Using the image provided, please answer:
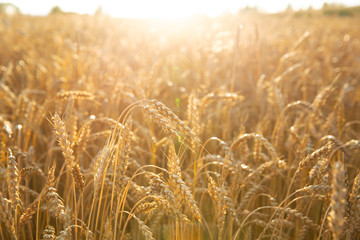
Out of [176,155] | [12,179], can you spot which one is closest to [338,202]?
[176,155]

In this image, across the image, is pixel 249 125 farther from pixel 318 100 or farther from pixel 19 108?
pixel 19 108

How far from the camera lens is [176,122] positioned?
983 millimetres

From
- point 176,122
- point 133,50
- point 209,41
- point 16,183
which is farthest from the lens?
point 133,50

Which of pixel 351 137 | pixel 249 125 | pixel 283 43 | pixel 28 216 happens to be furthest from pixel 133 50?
pixel 28 216

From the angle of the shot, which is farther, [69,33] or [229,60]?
[69,33]

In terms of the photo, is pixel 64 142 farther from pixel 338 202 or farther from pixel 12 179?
pixel 338 202

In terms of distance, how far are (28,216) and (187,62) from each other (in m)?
3.75

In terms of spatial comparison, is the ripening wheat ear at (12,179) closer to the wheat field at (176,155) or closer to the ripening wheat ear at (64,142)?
the wheat field at (176,155)

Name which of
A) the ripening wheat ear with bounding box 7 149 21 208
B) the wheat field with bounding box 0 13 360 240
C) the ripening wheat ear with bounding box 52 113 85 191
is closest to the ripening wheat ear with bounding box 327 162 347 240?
the wheat field with bounding box 0 13 360 240

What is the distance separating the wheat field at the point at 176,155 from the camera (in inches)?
44.7

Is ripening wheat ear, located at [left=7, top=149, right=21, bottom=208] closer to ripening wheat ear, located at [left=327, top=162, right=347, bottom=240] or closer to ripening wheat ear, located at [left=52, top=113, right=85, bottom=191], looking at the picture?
ripening wheat ear, located at [left=52, top=113, right=85, bottom=191]

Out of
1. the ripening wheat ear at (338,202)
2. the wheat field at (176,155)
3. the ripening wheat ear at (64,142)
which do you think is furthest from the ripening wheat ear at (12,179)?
the ripening wheat ear at (338,202)

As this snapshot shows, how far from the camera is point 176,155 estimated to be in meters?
1.23

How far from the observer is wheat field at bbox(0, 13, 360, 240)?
1136 mm
